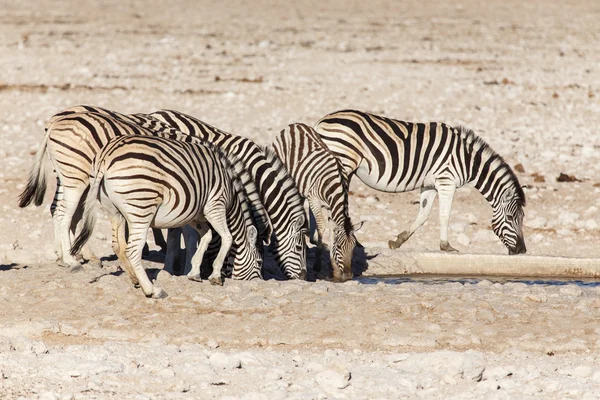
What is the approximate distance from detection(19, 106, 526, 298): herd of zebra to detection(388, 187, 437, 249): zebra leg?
0.04ft

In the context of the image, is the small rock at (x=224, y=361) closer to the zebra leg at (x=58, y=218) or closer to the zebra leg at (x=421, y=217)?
the zebra leg at (x=58, y=218)

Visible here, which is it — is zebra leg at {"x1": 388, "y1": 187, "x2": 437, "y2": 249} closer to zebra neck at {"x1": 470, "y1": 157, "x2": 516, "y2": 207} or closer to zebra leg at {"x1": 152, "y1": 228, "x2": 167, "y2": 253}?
zebra neck at {"x1": 470, "y1": 157, "x2": 516, "y2": 207}

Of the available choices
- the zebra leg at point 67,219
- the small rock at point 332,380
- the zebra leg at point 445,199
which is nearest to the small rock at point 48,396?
the small rock at point 332,380

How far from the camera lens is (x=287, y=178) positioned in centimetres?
895

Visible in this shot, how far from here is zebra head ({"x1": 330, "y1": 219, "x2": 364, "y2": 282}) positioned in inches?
352

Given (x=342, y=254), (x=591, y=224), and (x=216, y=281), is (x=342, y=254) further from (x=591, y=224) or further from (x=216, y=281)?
(x=591, y=224)

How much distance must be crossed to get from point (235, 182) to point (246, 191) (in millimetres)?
335

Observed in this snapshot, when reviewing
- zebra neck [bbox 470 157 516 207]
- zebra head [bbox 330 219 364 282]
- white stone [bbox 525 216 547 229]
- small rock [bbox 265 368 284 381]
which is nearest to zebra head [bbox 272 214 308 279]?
zebra head [bbox 330 219 364 282]

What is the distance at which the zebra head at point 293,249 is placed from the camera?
8.84 meters

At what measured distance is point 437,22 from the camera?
28719 mm

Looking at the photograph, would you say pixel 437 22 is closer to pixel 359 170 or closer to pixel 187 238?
pixel 359 170

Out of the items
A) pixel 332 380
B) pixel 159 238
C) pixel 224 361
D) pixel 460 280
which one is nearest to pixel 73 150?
pixel 159 238

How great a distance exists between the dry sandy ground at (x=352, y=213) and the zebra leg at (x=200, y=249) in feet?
0.56

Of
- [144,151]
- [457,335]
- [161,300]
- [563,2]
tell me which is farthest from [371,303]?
[563,2]
